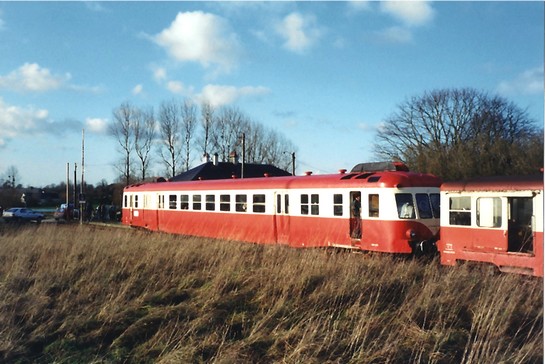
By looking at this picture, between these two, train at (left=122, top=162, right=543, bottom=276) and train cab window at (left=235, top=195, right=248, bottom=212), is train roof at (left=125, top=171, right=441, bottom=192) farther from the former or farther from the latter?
train cab window at (left=235, top=195, right=248, bottom=212)

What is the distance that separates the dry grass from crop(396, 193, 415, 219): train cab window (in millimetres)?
4206

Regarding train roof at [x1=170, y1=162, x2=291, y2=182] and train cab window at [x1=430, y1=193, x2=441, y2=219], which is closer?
train cab window at [x1=430, y1=193, x2=441, y2=219]

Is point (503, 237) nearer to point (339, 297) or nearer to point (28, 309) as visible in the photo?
point (339, 297)

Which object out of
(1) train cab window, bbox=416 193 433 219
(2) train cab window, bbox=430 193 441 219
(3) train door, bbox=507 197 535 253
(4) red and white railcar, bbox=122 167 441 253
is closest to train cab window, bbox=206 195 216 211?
(4) red and white railcar, bbox=122 167 441 253

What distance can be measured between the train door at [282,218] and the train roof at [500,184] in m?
5.94

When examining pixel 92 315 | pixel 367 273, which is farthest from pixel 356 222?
pixel 92 315

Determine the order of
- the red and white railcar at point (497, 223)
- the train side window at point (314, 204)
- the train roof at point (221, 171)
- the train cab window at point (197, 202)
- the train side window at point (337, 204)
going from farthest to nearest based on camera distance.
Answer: the train roof at point (221, 171) < the train cab window at point (197, 202) < the train side window at point (314, 204) < the train side window at point (337, 204) < the red and white railcar at point (497, 223)

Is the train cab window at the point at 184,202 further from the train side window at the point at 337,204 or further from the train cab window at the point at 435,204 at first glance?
the train cab window at the point at 435,204

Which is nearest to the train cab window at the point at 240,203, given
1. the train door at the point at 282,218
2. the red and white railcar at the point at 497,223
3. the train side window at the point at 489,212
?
the train door at the point at 282,218

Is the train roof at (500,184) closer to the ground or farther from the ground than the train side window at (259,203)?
farther from the ground

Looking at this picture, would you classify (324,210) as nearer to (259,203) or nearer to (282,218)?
(282,218)

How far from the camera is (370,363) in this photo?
5578mm

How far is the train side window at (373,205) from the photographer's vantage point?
1458cm

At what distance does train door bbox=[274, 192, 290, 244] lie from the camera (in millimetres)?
17497
